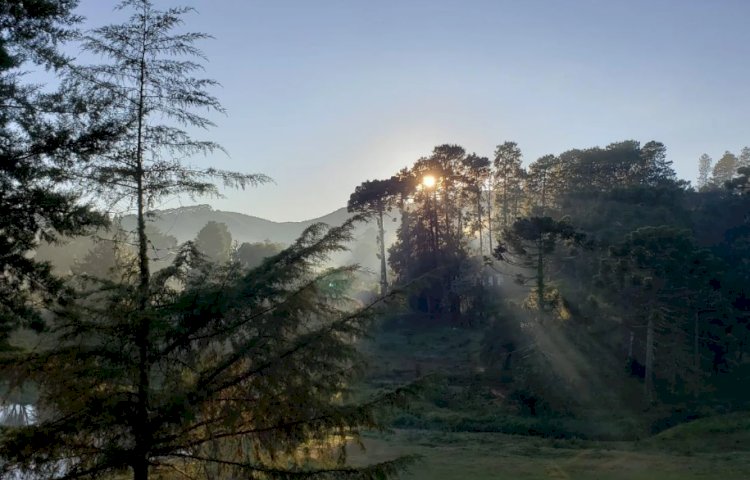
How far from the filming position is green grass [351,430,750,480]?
750 inches

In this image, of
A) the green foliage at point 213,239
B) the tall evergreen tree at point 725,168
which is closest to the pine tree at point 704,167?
the tall evergreen tree at point 725,168

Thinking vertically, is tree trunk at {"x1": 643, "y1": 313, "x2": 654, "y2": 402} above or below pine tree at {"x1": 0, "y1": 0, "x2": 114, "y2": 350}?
below

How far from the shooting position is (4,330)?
10117mm

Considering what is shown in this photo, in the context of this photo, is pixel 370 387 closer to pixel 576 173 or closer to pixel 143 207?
pixel 143 207

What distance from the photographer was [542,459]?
69.9 feet

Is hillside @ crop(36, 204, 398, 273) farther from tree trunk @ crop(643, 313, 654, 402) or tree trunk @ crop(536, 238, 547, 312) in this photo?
tree trunk @ crop(643, 313, 654, 402)

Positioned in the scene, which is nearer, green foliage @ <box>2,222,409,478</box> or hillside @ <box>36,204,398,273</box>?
green foliage @ <box>2,222,409,478</box>

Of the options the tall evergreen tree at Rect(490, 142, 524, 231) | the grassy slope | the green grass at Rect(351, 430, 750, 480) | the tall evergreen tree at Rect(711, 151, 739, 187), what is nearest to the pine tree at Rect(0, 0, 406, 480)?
the grassy slope

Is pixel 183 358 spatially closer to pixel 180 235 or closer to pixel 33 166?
pixel 33 166

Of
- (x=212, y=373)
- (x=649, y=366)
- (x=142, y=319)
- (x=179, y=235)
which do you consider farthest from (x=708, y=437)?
(x=179, y=235)

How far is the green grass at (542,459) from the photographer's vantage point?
1905 centimetres

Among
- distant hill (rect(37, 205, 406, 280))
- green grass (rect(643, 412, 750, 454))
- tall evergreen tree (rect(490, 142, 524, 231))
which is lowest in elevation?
green grass (rect(643, 412, 750, 454))

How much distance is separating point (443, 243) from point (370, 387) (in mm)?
23979

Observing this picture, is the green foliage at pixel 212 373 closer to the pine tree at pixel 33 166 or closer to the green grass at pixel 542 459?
the pine tree at pixel 33 166
